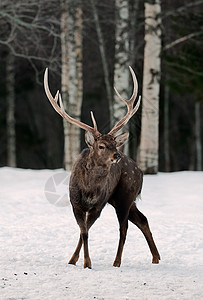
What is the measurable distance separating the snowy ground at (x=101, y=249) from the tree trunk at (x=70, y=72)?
10.2 ft

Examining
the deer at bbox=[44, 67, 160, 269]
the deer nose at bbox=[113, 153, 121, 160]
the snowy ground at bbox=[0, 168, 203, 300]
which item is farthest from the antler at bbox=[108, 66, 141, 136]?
the snowy ground at bbox=[0, 168, 203, 300]

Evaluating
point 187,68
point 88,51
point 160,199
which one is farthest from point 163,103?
point 160,199

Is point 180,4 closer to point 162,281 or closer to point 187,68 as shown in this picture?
point 187,68

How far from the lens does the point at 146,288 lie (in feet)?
16.8

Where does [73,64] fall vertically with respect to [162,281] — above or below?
above

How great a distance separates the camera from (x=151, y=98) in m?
12.7

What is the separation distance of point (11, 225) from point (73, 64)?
23.4ft

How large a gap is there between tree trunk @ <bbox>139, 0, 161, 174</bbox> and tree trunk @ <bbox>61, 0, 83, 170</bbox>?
7.01 feet

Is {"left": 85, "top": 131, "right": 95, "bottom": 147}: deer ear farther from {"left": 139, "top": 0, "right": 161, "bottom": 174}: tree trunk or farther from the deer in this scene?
{"left": 139, "top": 0, "right": 161, "bottom": 174}: tree trunk

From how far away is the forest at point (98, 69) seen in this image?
1283cm

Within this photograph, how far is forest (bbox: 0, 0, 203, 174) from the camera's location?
12828mm

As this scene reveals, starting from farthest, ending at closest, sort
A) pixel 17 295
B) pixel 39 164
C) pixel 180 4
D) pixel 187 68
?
pixel 39 164 < pixel 180 4 < pixel 187 68 < pixel 17 295

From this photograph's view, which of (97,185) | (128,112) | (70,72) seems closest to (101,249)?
(97,185)

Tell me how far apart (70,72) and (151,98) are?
2.67 m
